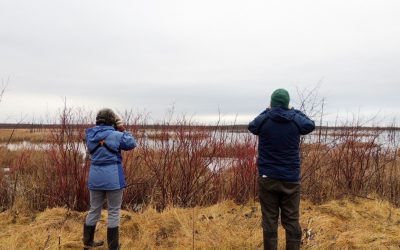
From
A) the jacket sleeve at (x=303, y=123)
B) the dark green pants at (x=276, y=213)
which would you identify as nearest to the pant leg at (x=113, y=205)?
the dark green pants at (x=276, y=213)

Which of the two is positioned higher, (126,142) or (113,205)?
(126,142)

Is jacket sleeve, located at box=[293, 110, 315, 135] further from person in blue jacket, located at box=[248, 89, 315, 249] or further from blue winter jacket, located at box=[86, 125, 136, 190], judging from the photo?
blue winter jacket, located at box=[86, 125, 136, 190]

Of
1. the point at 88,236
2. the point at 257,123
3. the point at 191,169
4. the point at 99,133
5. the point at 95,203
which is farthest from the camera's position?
the point at 191,169

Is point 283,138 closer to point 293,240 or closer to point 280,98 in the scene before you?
A: point 280,98

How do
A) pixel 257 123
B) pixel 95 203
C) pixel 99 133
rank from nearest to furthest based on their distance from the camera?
1. pixel 257 123
2. pixel 99 133
3. pixel 95 203

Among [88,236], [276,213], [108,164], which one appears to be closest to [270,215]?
[276,213]

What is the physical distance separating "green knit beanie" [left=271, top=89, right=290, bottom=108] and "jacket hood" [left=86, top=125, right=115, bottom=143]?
1687 millimetres

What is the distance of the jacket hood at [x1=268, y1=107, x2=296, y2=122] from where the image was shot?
→ 3643 mm

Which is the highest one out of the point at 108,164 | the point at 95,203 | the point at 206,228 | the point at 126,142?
the point at 126,142

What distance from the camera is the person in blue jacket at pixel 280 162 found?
367cm

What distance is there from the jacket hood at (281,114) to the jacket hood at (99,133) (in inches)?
64.8

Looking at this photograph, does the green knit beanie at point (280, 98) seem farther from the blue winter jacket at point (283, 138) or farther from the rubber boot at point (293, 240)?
the rubber boot at point (293, 240)

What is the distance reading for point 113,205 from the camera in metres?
3.91

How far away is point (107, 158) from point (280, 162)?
68.2 inches
